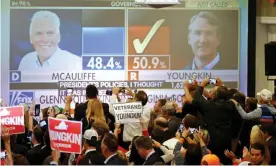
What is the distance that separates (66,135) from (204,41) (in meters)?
6.78

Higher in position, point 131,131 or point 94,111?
point 94,111

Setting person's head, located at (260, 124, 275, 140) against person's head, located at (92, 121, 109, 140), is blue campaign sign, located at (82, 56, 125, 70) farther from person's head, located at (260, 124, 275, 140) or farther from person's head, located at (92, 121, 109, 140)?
person's head, located at (260, 124, 275, 140)

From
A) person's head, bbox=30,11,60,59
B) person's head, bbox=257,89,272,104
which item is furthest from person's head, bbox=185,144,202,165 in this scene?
person's head, bbox=30,11,60,59

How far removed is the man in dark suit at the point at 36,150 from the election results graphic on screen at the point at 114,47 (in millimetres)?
5543

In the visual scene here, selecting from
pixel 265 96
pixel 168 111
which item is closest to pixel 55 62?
pixel 168 111

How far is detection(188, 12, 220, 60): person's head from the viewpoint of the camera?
13.2 metres

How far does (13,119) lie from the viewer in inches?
322

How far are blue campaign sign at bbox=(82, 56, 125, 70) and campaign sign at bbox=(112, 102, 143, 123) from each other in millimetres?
4573

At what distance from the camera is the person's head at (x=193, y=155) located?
668 cm

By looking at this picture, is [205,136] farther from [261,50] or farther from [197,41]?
[261,50]

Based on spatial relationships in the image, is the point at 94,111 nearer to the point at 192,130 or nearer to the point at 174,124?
the point at 174,124

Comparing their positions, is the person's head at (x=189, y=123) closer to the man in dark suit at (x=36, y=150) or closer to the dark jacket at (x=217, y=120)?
the dark jacket at (x=217, y=120)

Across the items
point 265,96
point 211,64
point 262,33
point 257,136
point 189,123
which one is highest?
point 262,33

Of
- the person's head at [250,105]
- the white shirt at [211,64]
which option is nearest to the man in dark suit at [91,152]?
the person's head at [250,105]
